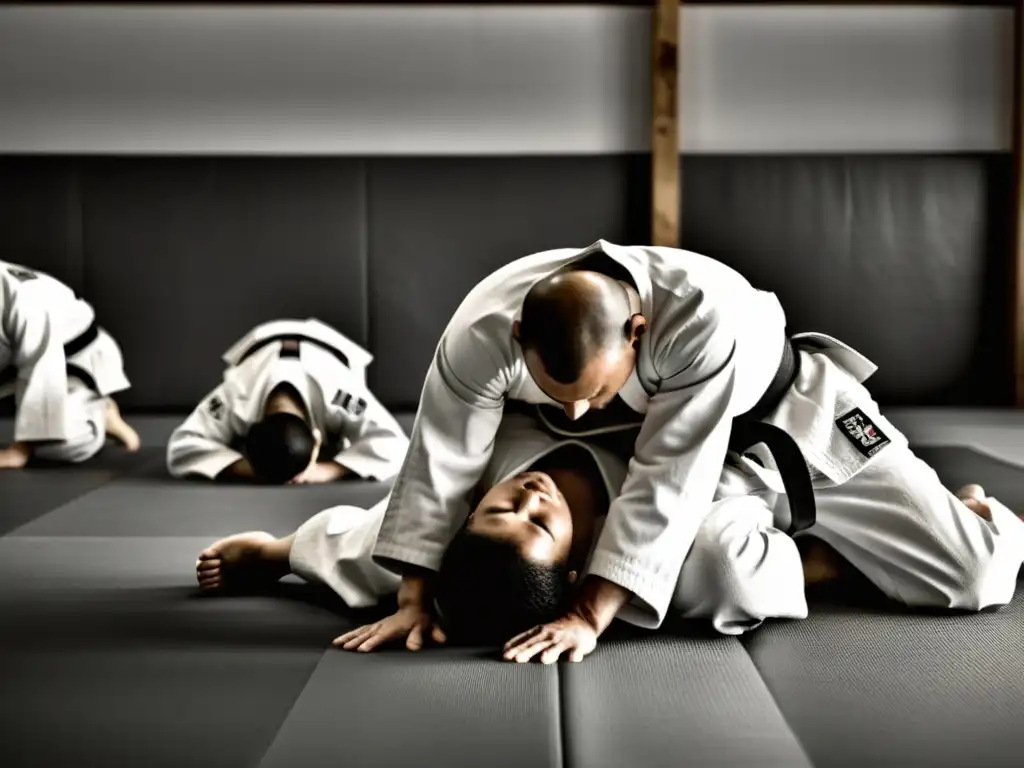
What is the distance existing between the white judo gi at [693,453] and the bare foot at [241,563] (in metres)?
0.54

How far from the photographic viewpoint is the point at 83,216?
651cm

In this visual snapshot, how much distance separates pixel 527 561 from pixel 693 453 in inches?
15.3

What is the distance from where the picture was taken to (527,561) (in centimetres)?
235

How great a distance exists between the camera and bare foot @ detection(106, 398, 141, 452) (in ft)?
17.5

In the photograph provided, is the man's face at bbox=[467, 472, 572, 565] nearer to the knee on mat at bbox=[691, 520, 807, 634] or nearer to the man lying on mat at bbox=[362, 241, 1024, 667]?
the man lying on mat at bbox=[362, 241, 1024, 667]

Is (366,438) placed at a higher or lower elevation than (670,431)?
lower

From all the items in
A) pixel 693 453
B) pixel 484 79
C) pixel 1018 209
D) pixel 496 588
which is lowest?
pixel 496 588

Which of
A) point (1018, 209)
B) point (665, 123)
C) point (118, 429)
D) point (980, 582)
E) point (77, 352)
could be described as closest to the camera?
point (980, 582)

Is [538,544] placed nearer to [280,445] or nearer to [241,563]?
[241,563]

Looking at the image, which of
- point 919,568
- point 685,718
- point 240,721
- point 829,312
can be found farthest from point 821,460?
point 829,312

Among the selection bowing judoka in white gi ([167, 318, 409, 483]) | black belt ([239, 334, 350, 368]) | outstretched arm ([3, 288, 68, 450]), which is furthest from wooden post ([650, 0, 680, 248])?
outstretched arm ([3, 288, 68, 450])

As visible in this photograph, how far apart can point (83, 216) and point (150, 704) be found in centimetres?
483

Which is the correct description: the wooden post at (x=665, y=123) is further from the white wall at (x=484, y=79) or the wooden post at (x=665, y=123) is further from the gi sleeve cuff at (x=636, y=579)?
the gi sleeve cuff at (x=636, y=579)

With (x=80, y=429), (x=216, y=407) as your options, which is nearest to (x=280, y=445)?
(x=216, y=407)
